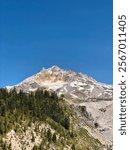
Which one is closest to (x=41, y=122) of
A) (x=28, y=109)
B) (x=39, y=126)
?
(x=39, y=126)

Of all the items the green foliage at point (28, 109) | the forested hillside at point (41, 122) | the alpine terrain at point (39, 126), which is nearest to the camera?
the alpine terrain at point (39, 126)

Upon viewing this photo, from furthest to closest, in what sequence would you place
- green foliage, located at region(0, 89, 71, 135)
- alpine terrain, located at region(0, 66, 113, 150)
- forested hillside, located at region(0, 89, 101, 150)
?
green foliage, located at region(0, 89, 71, 135)
forested hillside, located at region(0, 89, 101, 150)
alpine terrain, located at region(0, 66, 113, 150)

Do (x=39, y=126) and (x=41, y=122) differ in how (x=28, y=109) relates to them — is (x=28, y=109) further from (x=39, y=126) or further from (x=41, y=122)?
(x=39, y=126)

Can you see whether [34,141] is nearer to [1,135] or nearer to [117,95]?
[1,135]

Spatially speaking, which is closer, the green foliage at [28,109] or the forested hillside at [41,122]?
the forested hillside at [41,122]

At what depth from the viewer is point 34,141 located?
147000 mm

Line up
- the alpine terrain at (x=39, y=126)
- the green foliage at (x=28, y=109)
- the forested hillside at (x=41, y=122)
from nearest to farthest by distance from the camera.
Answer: the alpine terrain at (x=39, y=126) < the forested hillside at (x=41, y=122) < the green foliage at (x=28, y=109)

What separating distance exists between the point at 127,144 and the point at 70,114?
176 metres

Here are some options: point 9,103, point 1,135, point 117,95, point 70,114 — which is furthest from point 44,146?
point 117,95

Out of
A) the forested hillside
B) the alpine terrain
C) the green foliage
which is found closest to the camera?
the alpine terrain

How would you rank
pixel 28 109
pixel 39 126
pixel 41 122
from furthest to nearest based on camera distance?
pixel 28 109 < pixel 41 122 < pixel 39 126

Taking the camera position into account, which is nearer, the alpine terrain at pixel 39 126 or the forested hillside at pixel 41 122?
the alpine terrain at pixel 39 126

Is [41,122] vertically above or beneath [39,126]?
above

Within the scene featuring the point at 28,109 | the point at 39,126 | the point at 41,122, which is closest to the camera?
the point at 39,126
